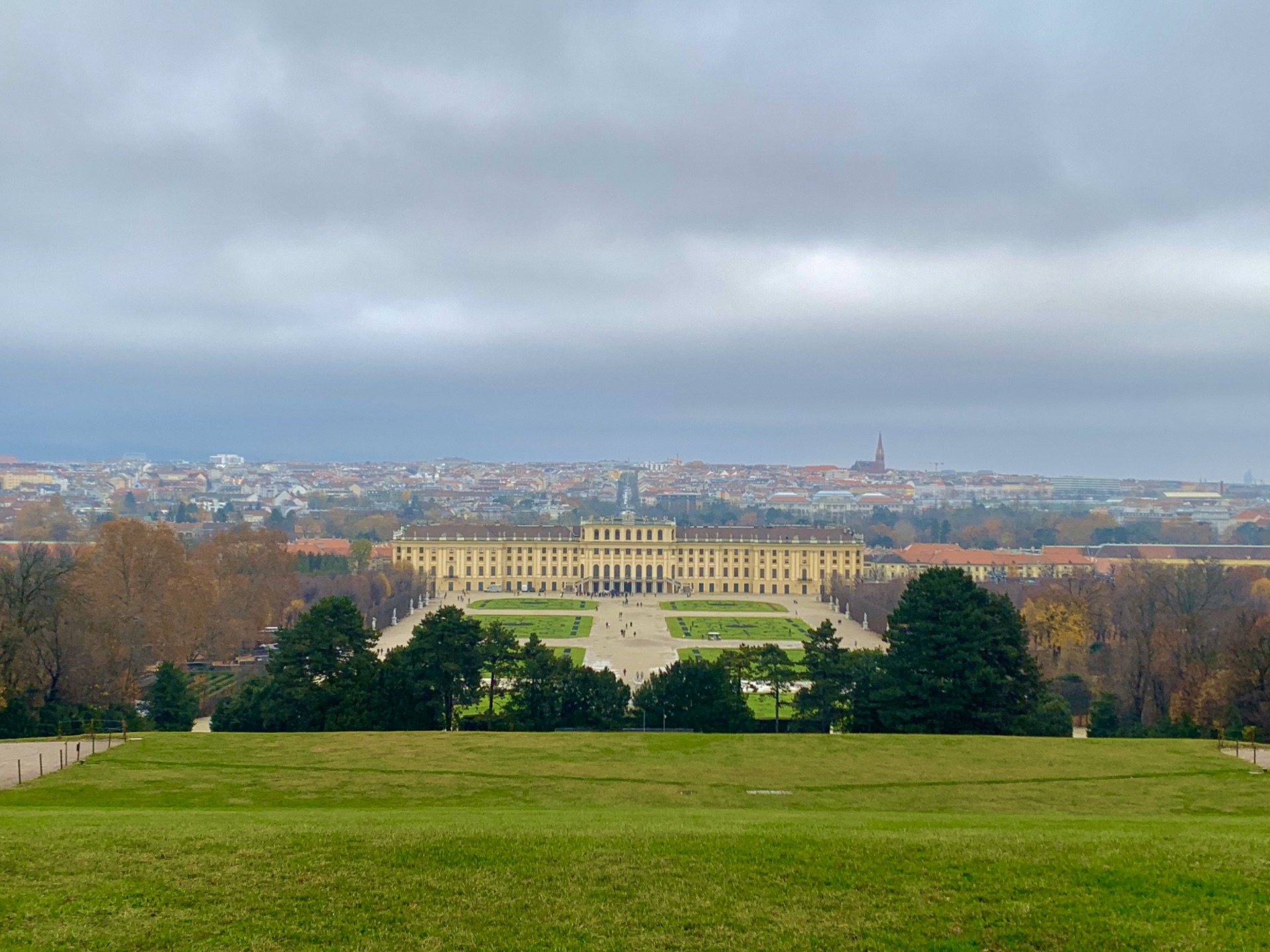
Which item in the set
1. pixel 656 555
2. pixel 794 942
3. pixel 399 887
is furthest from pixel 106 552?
pixel 656 555

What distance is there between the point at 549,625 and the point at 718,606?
672 inches

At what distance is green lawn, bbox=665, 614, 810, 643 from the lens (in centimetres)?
5469

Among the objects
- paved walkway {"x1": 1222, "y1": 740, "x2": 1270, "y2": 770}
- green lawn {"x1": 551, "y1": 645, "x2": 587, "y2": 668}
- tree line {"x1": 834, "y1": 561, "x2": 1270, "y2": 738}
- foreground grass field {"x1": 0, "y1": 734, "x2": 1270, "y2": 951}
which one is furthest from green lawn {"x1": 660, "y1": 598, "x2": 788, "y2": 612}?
foreground grass field {"x1": 0, "y1": 734, "x2": 1270, "y2": 951}

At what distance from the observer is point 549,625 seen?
59.7m

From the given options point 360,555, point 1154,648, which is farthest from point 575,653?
point 360,555

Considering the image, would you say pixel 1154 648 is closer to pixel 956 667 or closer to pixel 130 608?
pixel 956 667

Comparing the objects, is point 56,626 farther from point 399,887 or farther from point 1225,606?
point 1225,606

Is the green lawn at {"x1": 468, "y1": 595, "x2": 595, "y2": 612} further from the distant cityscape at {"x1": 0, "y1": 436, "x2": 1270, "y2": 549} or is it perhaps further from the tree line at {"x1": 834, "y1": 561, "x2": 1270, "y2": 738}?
the distant cityscape at {"x1": 0, "y1": 436, "x2": 1270, "y2": 549}

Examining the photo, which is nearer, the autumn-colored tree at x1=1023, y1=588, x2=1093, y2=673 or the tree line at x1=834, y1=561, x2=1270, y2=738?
the tree line at x1=834, y1=561, x2=1270, y2=738

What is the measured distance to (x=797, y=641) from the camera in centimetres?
5272

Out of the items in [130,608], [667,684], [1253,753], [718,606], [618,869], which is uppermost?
[618,869]

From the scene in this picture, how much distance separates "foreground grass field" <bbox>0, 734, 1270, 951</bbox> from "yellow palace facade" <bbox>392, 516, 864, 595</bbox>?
70199mm

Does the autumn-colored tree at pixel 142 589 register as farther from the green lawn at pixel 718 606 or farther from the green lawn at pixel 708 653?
the green lawn at pixel 718 606

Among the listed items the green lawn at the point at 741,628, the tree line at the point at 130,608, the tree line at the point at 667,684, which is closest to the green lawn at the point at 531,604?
the tree line at the point at 130,608
